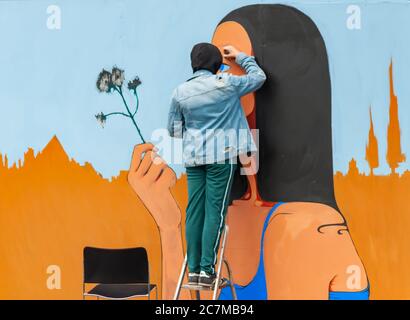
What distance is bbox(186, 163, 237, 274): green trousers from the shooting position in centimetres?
386

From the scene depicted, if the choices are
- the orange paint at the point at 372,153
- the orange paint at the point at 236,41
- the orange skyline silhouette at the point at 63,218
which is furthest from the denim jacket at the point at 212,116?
the orange paint at the point at 372,153

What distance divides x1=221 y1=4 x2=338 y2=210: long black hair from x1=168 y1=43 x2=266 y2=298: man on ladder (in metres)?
0.26

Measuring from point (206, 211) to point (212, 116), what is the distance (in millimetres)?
592

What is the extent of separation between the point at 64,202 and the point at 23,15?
52.9 inches

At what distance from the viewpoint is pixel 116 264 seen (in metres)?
4.38

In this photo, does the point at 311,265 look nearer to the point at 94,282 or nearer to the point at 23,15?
the point at 94,282

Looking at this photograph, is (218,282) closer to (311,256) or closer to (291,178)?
(311,256)

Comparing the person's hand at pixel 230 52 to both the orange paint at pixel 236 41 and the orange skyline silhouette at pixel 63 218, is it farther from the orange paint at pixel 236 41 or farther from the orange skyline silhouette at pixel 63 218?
the orange skyline silhouette at pixel 63 218

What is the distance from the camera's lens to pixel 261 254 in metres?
4.27

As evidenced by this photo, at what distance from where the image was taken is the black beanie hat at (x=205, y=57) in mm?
3986

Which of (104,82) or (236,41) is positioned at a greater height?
(236,41)

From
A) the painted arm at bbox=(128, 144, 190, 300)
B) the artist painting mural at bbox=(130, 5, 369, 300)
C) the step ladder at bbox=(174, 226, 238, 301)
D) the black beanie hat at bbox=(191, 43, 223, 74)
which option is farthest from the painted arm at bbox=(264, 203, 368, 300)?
the black beanie hat at bbox=(191, 43, 223, 74)

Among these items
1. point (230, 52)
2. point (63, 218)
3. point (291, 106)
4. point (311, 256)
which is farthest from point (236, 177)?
point (63, 218)
